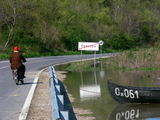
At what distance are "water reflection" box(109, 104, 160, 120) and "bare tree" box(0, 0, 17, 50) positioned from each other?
4785 centimetres

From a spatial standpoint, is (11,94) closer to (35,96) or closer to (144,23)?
(35,96)

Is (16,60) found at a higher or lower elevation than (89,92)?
higher

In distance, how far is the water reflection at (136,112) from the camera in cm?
1379

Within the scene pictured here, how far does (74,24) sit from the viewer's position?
87625 millimetres

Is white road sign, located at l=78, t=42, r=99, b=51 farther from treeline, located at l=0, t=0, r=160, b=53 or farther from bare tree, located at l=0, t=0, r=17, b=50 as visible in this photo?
bare tree, located at l=0, t=0, r=17, b=50

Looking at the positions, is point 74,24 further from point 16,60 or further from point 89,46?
point 16,60

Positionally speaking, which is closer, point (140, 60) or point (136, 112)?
point (136, 112)

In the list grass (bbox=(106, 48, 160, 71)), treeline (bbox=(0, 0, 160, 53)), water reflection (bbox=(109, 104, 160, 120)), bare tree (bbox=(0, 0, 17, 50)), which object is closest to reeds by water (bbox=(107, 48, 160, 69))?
grass (bbox=(106, 48, 160, 71))

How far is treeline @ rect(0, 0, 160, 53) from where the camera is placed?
2638 inches

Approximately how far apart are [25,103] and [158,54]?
24465 mm

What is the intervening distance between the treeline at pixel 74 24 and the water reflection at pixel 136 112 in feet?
151

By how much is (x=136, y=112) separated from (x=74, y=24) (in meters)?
73.5

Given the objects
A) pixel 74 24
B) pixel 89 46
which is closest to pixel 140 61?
pixel 89 46

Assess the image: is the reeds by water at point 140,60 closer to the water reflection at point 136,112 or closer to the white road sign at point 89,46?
the white road sign at point 89,46
